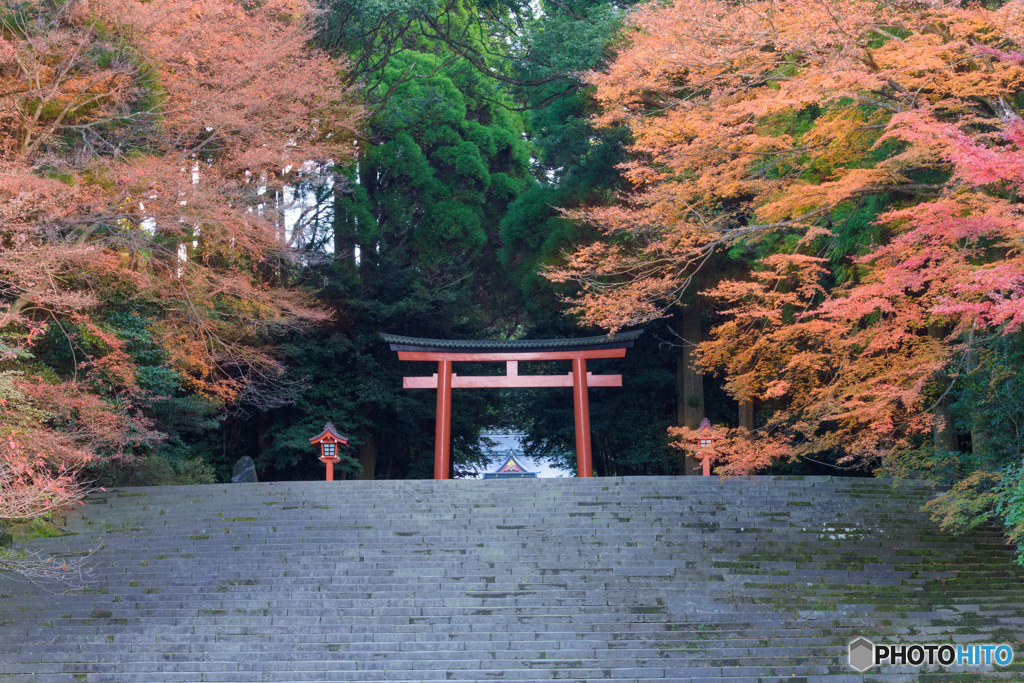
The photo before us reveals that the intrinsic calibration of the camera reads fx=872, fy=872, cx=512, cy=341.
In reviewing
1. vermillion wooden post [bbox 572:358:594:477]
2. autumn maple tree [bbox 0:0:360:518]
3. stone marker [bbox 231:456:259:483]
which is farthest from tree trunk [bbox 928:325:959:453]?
stone marker [bbox 231:456:259:483]

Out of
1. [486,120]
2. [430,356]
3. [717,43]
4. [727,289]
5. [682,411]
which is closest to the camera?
[717,43]

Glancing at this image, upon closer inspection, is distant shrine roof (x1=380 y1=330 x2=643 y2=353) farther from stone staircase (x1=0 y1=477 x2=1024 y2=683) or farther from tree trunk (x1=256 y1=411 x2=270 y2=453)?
tree trunk (x1=256 y1=411 x2=270 y2=453)

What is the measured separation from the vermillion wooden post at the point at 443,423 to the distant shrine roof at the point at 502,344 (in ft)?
1.06

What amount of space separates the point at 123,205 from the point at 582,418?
7664 millimetres

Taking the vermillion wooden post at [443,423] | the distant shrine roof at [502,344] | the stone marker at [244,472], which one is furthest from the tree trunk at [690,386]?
the stone marker at [244,472]

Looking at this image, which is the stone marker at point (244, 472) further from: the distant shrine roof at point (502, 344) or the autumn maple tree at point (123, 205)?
the distant shrine roof at point (502, 344)

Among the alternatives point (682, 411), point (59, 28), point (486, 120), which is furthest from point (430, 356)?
point (486, 120)

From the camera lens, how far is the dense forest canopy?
27.9 ft

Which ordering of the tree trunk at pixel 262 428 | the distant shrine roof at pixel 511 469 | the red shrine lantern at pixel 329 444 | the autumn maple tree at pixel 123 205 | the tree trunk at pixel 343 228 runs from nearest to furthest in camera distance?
the autumn maple tree at pixel 123 205, the red shrine lantern at pixel 329 444, the tree trunk at pixel 262 428, the tree trunk at pixel 343 228, the distant shrine roof at pixel 511 469

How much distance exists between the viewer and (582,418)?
1455 cm

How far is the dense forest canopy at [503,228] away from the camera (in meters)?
8.51

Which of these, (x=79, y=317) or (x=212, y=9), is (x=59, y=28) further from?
(x=79, y=317)

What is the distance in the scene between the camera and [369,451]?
18734 mm

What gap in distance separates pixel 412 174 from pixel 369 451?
6150 millimetres
